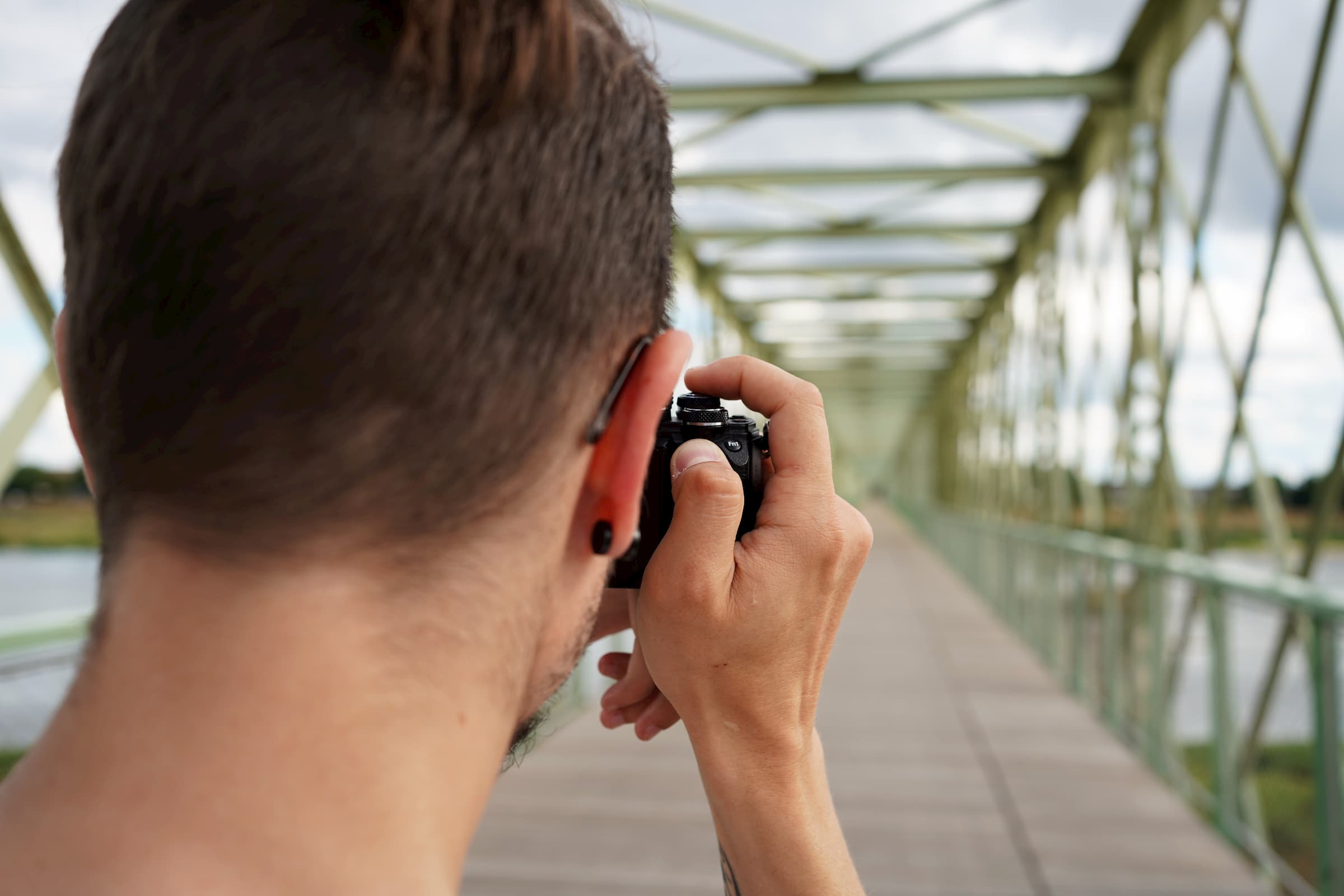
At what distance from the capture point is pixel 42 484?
331cm

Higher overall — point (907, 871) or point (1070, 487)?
point (1070, 487)

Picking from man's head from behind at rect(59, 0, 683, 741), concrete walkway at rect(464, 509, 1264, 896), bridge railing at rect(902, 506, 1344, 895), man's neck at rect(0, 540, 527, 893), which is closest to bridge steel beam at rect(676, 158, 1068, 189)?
bridge railing at rect(902, 506, 1344, 895)

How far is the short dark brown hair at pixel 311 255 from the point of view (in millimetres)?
591

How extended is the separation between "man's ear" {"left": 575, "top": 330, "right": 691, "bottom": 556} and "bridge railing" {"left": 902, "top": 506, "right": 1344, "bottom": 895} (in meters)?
2.84

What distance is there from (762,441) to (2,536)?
310 cm

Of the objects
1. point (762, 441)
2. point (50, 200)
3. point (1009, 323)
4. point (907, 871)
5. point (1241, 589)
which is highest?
point (1009, 323)

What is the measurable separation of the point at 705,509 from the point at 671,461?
59mm

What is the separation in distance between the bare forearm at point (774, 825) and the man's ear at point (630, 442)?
346 millimetres

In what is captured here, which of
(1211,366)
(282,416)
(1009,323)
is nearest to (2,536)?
(282,416)

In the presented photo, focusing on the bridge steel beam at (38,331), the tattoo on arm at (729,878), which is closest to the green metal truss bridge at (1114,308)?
the bridge steel beam at (38,331)

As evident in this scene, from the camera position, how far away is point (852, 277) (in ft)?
51.6

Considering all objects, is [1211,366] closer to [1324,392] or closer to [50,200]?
[1324,392]

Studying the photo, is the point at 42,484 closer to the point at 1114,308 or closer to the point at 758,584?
the point at 758,584

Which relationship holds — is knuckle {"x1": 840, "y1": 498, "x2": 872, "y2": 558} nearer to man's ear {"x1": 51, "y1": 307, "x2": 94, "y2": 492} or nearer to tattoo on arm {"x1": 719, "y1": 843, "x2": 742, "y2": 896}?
tattoo on arm {"x1": 719, "y1": 843, "x2": 742, "y2": 896}
